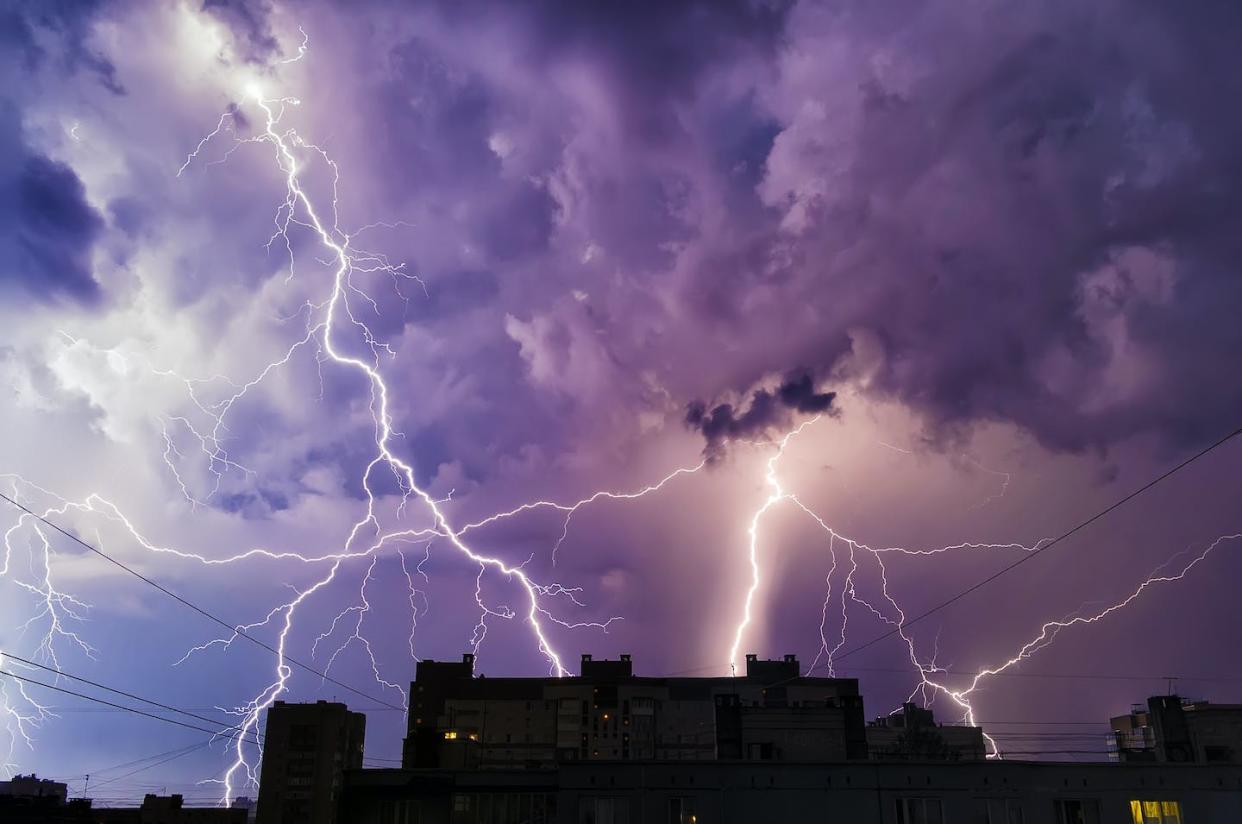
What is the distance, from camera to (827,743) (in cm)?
3853

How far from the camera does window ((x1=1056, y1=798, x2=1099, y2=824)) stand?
23656 millimetres

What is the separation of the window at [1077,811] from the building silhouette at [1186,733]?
303 cm

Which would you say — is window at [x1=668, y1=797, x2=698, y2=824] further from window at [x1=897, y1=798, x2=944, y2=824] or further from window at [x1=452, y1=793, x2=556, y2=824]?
window at [x1=452, y1=793, x2=556, y2=824]

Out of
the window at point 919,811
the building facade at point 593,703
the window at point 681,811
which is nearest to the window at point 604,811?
the window at point 681,811

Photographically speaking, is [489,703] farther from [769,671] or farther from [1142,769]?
[1142,769]

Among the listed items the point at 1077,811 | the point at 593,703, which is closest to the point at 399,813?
the point at 1077,811

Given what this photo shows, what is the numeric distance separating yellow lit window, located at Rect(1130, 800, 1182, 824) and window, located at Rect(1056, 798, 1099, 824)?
1016 mm

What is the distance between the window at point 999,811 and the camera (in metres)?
23.6

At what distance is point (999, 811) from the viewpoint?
77.8 ft

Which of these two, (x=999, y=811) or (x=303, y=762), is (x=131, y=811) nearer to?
(x=303, y=762)

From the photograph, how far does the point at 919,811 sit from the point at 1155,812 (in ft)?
21.0

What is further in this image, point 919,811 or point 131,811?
point 131,811

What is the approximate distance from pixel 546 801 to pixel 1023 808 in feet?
55.5

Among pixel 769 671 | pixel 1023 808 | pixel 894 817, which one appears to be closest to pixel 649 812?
pixel 894 817
